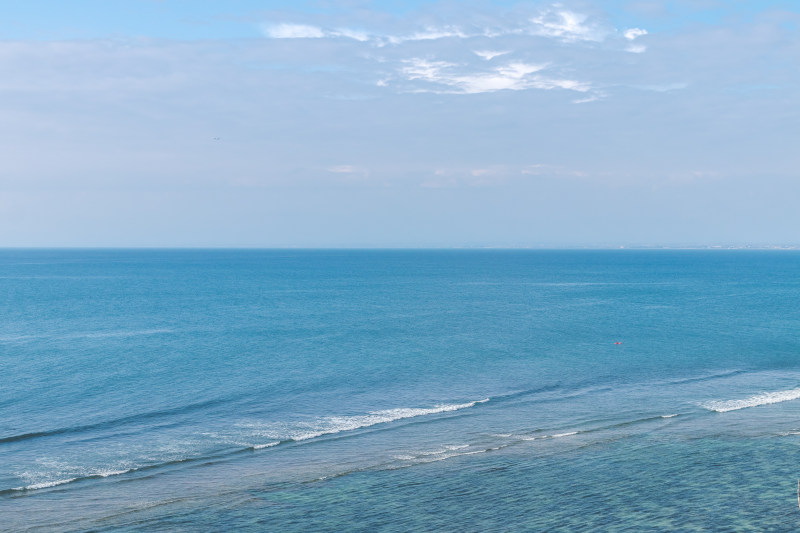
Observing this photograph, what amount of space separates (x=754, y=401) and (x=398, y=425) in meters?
25.1

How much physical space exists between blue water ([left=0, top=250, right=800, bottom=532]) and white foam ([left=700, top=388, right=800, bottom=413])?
25 centimetres

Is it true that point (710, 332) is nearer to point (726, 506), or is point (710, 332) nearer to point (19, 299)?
point (726, 506)

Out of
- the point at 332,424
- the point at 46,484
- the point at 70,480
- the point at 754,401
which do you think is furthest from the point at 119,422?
the point at 754,401

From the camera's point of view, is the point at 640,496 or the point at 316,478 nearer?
the point at 640,496

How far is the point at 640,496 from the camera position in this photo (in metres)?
27.5

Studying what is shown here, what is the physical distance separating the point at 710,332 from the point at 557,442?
159 feet

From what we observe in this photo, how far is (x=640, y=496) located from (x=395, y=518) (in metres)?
10.7

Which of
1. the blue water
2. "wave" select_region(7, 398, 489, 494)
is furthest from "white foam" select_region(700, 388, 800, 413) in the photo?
"wave" select_region(7, 398, 489, 494)

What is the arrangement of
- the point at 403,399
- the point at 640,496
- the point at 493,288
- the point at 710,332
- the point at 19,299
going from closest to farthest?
the point at 640,496 → the point at 403,399 → the point at 710,332 → the point at 19,299 → the point at 493,288

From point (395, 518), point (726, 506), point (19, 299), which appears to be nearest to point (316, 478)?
point (395, 518)

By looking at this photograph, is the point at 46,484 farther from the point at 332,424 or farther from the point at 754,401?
the point at 754,401

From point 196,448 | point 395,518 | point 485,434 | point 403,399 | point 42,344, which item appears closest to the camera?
point 395,518

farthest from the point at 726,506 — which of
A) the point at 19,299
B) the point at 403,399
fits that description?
the point at 19,299

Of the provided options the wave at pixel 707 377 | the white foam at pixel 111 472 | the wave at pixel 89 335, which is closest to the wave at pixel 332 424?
the white foam at pixel 111 472
